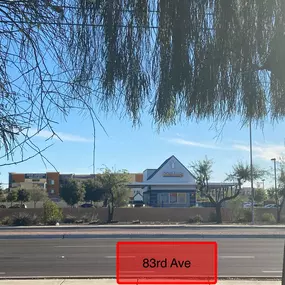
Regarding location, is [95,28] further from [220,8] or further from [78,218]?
[78,218]

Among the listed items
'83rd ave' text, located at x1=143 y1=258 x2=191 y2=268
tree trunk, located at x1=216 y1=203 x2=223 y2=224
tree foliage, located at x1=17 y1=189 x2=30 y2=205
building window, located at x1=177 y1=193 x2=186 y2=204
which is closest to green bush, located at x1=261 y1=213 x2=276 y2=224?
tree trunk, located at x1=216 y1=203 x2=223 y2=224

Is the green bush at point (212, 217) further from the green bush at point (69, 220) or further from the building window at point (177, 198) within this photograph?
the building window at point (177, 198)

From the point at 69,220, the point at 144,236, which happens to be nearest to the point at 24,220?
the point at 69,220

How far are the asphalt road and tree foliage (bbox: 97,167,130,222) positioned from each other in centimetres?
2022

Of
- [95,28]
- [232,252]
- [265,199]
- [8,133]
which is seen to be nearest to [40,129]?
[8,133]

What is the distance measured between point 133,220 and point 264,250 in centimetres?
2473

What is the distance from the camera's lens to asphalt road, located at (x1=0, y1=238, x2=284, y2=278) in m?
12.7

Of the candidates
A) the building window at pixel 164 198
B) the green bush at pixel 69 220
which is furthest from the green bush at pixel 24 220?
the building window at pixel 164 198

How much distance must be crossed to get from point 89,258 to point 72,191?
144ft

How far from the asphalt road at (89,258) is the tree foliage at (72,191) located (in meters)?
35.6

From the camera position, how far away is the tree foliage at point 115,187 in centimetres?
4319

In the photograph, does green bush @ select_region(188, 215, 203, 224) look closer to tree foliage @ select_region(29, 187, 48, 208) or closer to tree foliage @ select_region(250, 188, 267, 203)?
tree foliage @ select_region(29, 187, 48, 208)

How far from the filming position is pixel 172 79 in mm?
4090

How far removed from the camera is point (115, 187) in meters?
44.5
